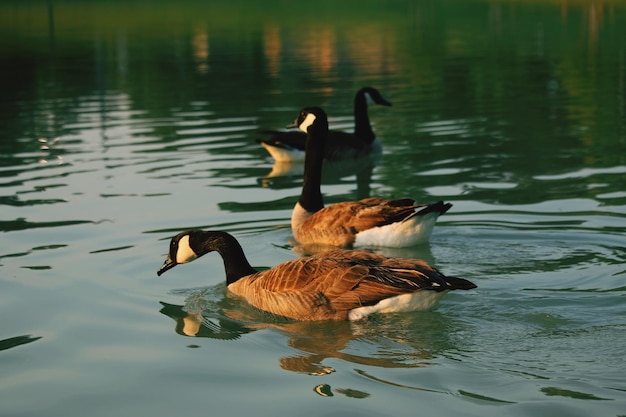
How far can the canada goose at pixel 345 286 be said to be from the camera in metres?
9.47

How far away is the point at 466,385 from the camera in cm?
803

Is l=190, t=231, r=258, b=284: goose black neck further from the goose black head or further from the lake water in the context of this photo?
the lake water

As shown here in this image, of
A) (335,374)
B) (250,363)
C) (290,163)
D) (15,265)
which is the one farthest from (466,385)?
(290,163)

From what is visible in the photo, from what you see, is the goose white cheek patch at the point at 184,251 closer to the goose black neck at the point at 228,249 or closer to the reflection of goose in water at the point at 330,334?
the goose black neck at the point at 228,249

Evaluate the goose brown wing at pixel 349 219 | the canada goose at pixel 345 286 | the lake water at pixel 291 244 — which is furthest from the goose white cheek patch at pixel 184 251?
the goose brown wing at pixel 349 219

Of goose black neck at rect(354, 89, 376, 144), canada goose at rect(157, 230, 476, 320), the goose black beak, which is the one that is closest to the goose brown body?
canada goose at rect(157, 230, 476, 320)

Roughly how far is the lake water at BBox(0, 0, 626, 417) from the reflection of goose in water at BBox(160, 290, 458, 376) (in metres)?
0.03

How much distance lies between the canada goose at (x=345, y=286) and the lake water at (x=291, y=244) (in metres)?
0.16

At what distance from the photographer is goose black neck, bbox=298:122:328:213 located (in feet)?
47.0

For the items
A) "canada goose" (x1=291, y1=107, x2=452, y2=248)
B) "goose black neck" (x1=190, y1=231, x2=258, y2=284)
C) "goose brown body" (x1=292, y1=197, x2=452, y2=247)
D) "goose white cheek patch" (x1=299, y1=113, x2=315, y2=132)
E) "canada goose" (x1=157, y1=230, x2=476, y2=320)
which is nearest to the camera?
"canada goose" (x1=157, y1=230, x2=476, y2=320)

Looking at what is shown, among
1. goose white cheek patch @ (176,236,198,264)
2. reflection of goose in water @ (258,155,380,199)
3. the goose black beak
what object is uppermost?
goose white cheek patch @ (176,236,198,264)

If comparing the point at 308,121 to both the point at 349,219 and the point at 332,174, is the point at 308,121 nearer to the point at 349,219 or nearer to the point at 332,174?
the point at 349,219

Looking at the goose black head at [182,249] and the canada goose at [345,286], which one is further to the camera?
the goose black head at [182,249]

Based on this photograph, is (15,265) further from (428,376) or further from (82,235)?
(428,376)
